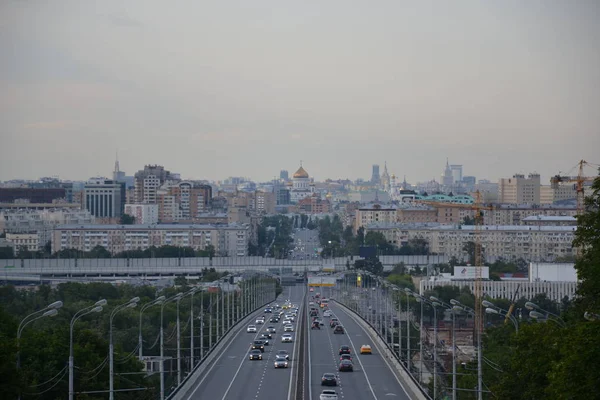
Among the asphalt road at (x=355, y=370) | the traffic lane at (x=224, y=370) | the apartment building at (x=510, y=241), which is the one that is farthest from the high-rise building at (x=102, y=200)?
the traffic lane at (x=224, y=370)

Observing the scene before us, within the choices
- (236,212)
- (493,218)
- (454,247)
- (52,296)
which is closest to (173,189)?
(236,212)

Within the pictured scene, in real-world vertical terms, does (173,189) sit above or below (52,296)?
above

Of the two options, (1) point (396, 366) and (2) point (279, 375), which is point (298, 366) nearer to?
(2) point (279, 375)

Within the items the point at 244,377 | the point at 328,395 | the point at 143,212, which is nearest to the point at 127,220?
the point at 143,212

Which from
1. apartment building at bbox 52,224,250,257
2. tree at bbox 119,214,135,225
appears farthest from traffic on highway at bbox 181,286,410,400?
tree at bbox 119,214,135,225

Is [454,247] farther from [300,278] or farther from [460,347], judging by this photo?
[460,347]

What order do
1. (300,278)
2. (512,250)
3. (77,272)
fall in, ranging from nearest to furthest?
(77,272), (300,278), (512,250)

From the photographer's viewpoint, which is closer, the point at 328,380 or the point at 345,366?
the point at 328,380

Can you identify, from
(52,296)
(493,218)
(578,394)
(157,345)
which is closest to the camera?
(578,394)
